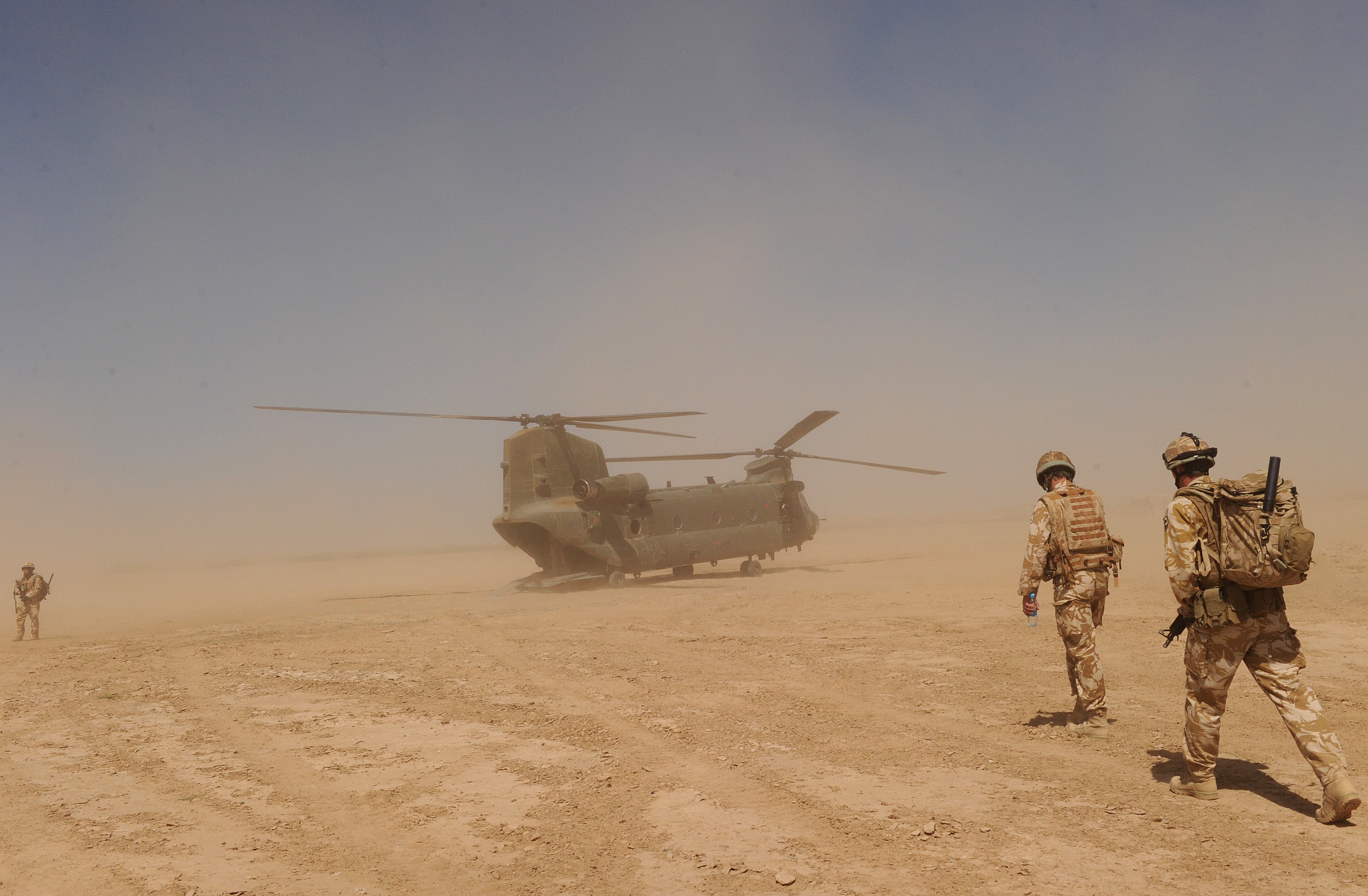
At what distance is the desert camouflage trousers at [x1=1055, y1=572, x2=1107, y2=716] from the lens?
636cm

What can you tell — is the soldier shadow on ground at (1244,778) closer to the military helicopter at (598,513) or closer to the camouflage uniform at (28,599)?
the military helicopter at (598,513)

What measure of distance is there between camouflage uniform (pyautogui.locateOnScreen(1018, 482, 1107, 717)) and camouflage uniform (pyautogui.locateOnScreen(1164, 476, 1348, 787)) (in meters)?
1.40

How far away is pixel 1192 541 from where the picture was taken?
15.8 feet

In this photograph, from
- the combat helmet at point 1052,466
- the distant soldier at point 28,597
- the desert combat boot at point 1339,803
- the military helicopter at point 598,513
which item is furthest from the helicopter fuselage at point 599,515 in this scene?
the desert combat boot at point 1339,803

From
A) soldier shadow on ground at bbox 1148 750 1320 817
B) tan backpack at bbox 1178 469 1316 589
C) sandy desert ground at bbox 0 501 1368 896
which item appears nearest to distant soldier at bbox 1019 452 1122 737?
sandy desert ground at bbox 0 501 1368 896

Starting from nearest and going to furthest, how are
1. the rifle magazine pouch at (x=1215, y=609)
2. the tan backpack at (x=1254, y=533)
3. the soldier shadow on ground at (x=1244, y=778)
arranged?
the tan backpack at (x=1254, y=533)
the rifle magazine pouch at (x=1215, y=609)
the soldier shadow on ground at (x=1244, y=778)

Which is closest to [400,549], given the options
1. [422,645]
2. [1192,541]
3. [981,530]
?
[981,530]

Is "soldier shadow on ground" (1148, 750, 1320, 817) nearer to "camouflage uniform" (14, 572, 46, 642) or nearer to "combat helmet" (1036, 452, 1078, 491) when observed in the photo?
"combat helmet" (1036, 452, 1078, 491)

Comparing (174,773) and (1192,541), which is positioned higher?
(1192,541)

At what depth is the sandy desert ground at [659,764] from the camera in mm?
4164

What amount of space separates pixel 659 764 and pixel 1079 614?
338 centimetres

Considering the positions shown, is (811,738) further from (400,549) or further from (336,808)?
(400,549)

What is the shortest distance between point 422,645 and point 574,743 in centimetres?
610

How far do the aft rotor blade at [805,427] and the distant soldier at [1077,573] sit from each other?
15149 mm
